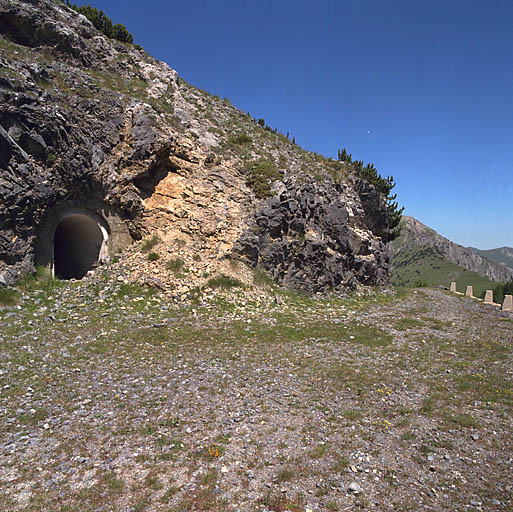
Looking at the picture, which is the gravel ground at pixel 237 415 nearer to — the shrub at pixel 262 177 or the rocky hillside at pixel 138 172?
the rocky hillside at pixel 138 172

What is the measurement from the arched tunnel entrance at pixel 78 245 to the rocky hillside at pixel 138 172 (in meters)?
0.33

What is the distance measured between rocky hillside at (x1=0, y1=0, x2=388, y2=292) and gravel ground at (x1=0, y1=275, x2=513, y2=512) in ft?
21.7

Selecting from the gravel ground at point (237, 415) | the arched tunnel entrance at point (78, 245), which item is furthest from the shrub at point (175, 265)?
the arched tunnel entrance at point (78, 245)

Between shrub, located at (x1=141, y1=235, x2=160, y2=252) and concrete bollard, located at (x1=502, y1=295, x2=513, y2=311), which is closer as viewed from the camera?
shrub, located at (x1=141, y1=235, x2=160, y2=252)

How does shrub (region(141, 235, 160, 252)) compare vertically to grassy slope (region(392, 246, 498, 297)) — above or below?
below

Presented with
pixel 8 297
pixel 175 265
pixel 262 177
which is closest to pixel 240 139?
pixel 262 177

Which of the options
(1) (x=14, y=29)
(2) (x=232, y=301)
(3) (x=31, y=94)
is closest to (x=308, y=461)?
(2) (x=232, y=301)

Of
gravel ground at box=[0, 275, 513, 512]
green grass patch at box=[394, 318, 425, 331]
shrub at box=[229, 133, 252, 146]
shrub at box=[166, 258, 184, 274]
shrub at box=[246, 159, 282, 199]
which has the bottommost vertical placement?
gravel ground at box=[0, 275, 513, 512]

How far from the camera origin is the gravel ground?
5.87 meters

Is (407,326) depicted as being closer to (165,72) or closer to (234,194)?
(234,194)

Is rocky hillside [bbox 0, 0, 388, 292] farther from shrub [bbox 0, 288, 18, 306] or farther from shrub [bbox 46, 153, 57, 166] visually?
shrub [bbox 0, 288, 18, 306]

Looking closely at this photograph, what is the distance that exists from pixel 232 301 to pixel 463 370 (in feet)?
43.2

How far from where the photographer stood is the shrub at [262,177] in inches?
1076

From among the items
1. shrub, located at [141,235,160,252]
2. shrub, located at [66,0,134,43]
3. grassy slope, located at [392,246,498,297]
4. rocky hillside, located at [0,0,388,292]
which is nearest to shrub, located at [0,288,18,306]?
rocky hillside, located at [0,0,388,292]
